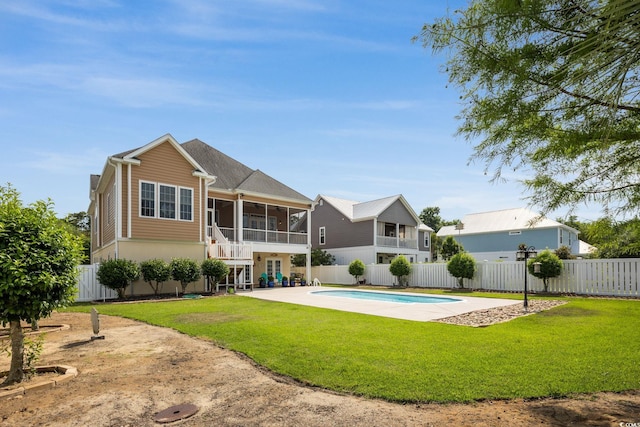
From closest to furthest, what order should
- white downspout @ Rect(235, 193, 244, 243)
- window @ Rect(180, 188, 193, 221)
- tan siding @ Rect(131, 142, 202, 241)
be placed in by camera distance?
tan siding @ Rect(131, 142, 202, 241)
window @ Rect(180, 188, 193, 221)
white downspout @ Rect(235, 193, 244, 243)

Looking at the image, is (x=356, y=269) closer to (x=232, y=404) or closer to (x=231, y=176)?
(x=231, y=176)

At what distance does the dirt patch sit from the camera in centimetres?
379

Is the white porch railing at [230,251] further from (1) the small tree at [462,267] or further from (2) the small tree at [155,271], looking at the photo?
(1) the small tree at [462,267]

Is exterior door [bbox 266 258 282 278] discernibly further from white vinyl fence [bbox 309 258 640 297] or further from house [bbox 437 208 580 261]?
house [bbox 437 208 580 261]

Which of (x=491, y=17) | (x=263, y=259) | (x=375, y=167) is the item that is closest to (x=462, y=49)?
(x=491, y=17)

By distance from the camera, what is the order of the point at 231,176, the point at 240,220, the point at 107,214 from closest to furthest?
the point at 107,214, the point at 240,220, the point at 231,176

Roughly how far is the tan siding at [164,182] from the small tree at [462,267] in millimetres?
13168

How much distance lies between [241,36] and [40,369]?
29.3ft

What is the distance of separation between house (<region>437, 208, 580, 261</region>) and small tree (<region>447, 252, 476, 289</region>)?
56.4ft

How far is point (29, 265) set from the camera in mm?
5012

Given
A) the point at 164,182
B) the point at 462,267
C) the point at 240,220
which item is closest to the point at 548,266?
the point at 462,267

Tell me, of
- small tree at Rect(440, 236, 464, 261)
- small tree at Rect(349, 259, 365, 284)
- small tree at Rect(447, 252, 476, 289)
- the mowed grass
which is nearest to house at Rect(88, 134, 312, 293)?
small tree at Rect(349, 259, 365, 284)

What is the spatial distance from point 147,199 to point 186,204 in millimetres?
1868

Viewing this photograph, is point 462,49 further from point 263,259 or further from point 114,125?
point 263,259
